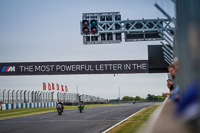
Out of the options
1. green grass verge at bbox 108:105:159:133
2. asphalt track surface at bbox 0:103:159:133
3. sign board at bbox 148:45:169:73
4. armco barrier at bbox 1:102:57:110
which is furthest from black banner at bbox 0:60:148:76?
green grass verge at bbox 108:105:159:133

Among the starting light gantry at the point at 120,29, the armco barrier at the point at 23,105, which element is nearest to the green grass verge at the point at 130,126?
the starting light gantry at the point at 120,29

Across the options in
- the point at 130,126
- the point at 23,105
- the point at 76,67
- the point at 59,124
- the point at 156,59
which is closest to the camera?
the point at 130,126

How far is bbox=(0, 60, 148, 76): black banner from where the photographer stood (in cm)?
3059

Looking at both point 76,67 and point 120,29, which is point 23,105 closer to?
point 76,67

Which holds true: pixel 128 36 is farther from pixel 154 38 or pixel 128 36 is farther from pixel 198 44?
pixel 198 44

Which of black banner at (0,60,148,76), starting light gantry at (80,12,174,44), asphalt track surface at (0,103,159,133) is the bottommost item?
asphalt track surface at (0,103,159,133)

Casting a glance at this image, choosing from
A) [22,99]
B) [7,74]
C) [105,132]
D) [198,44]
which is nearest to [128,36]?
[105,132]

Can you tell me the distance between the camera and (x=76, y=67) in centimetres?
3091

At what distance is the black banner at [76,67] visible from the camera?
3059cm

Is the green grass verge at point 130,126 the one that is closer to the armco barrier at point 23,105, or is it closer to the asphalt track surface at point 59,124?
the asphalt track surface at point 59,124

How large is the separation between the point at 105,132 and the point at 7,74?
21911 mm

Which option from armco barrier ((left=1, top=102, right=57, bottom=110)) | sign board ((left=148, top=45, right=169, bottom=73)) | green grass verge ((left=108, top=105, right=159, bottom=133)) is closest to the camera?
green grass verge ((left=108, top=105, right=159, bottom=133))

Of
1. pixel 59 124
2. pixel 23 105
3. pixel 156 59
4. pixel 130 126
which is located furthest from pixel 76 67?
pixel 130 126

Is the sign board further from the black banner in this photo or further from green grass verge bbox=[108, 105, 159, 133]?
green grass verge bbox=[108, 105, 159, 133]
